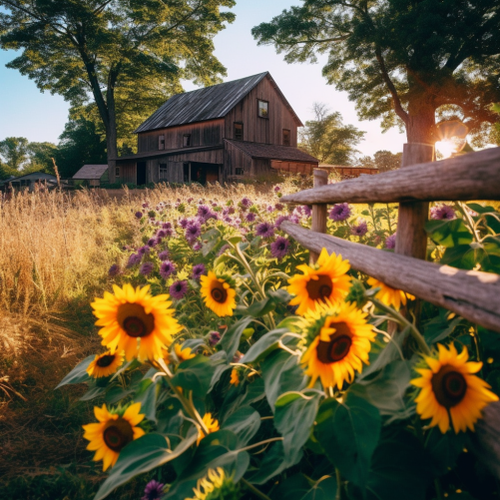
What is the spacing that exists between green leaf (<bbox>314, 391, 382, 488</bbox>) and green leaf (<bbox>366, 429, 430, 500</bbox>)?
19 centimetres

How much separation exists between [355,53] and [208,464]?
1032 inches

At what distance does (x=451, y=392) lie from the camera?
36.4 inches

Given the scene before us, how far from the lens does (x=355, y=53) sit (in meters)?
23.4

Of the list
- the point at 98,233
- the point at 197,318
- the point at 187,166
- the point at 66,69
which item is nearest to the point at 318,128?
the point at 187,166

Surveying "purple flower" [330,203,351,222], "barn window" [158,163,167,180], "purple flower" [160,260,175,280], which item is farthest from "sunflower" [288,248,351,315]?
"barn window" [158,163,167,180]

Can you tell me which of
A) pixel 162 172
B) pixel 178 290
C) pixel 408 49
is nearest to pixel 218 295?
pixel 178 290

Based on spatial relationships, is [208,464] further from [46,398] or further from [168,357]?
[46,398]

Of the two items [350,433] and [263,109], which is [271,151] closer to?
[263,109]

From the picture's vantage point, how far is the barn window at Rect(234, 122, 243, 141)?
2627 cm

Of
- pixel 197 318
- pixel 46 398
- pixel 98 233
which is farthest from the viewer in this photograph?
pixel 98 233

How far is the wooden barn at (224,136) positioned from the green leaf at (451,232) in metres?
22.3

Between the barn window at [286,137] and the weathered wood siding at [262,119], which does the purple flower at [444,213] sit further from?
the barn window at [286,137]

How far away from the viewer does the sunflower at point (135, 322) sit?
1.10 m

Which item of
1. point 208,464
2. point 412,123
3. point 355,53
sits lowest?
point 208,464
